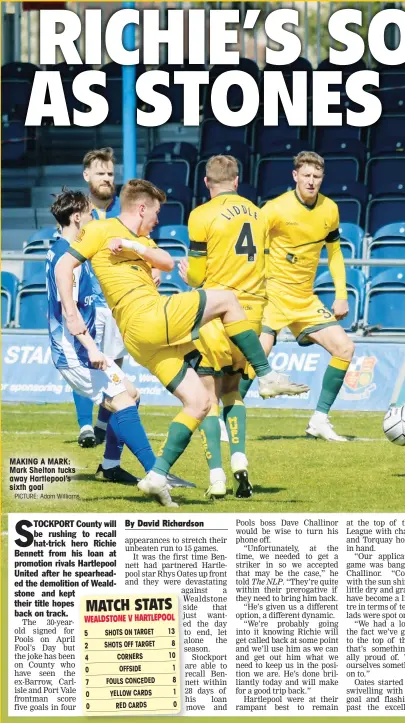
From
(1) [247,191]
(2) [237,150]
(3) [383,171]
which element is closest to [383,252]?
(3) [383,171]

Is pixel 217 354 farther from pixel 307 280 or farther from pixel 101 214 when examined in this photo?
pixel 307 280

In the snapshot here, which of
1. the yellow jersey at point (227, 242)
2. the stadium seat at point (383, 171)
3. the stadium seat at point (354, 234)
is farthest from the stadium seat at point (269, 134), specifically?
the yellow jersey at point (227, 242)

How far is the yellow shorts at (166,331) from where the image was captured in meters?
7.30

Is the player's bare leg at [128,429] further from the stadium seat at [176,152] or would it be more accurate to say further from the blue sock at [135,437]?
the stadium seat at [176,152]

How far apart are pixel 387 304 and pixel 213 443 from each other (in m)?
5.92

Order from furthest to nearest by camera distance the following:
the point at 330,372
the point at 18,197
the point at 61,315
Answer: the point at 18,197 < the point at 330,372 < the point at 61,315

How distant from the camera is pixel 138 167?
58.9 feet

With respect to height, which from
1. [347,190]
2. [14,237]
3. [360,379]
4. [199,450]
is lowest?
[199,450]

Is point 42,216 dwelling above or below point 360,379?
above

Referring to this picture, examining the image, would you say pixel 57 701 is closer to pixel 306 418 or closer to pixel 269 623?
pixel 269 623

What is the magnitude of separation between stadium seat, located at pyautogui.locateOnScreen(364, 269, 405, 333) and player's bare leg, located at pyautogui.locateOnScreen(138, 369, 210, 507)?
6260mm

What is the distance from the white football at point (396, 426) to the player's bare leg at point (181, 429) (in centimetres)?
160

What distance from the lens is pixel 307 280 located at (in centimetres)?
1078

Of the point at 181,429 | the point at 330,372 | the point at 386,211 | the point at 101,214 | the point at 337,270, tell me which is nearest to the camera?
the point at 181,429
